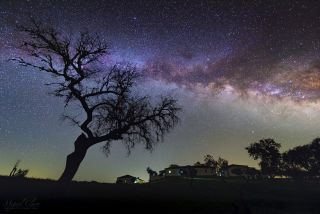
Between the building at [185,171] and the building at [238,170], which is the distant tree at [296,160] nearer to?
the building at [238,170]

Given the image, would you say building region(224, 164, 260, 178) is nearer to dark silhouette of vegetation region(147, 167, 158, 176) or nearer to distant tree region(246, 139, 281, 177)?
distant tree region(246, 139, 281, 177)

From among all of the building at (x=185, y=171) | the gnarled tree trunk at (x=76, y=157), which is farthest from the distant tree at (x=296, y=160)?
the gnarled tree trunk at (x=76, y=157)

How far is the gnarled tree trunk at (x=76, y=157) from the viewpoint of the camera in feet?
102

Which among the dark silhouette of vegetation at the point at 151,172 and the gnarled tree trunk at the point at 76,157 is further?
the dark silhouette of vegetation at the point at 151,172

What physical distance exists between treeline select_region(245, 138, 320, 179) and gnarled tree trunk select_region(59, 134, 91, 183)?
6955cm

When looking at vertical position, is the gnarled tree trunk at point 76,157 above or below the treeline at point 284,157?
below

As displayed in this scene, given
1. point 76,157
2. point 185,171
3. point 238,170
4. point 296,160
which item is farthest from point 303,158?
point 76,157

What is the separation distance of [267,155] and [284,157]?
19.2ft

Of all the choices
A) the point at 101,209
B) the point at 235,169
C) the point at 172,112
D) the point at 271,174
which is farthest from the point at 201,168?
the point at 101,209

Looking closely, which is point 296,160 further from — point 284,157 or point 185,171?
point 185,171

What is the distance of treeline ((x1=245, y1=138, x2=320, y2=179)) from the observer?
289 ft

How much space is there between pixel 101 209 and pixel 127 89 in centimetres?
1848

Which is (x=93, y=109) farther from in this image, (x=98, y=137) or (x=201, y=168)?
(x=201, y=168)

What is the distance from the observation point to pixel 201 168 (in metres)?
97.6
